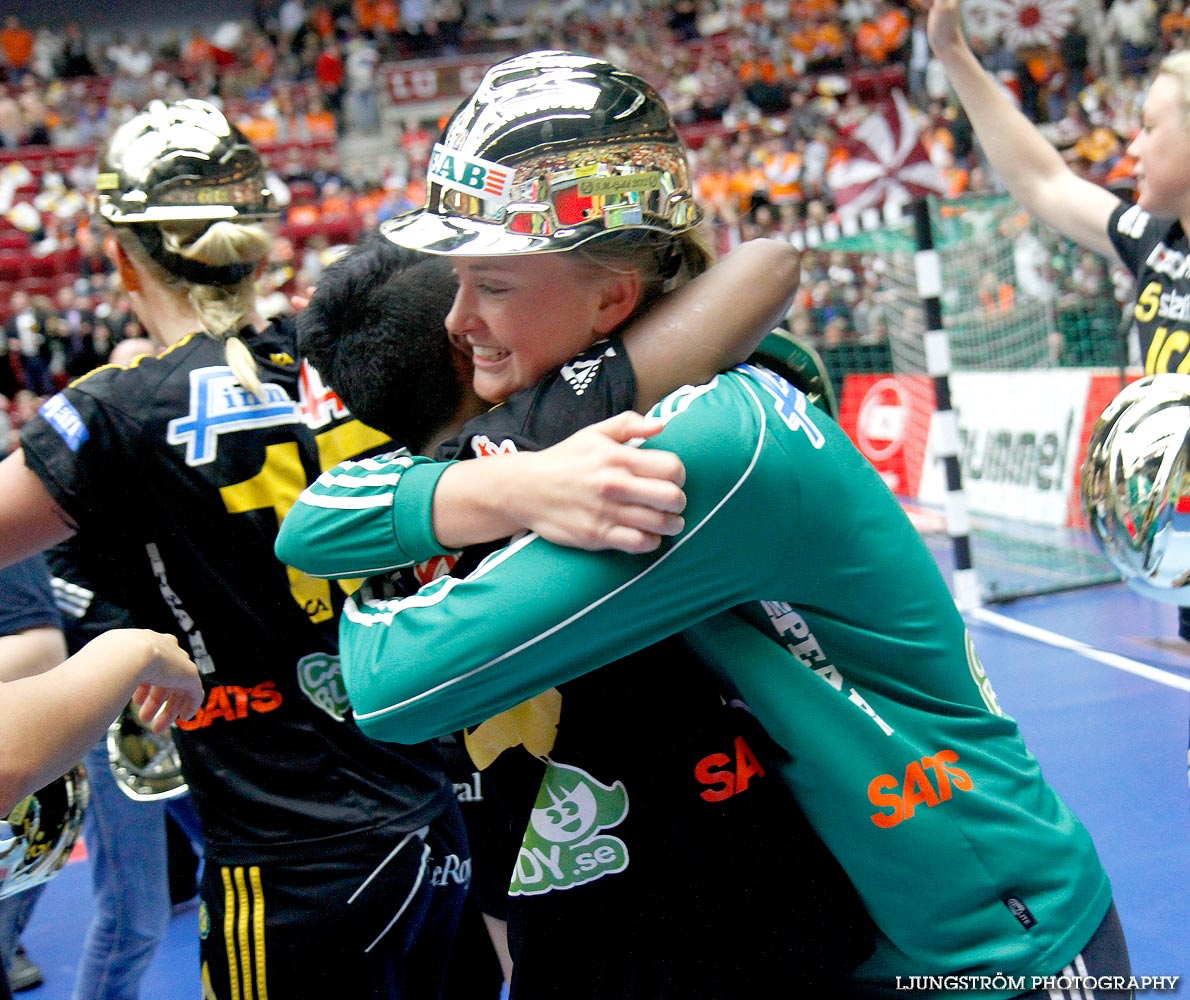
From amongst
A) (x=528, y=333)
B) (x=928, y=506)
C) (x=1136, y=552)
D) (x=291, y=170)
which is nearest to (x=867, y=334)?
(x=928, y=506)

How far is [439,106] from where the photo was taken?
2428 centimetres

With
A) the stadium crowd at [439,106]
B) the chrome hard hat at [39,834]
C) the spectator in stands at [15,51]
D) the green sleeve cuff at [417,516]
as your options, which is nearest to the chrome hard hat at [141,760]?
the chrome hard hat at [39,834]

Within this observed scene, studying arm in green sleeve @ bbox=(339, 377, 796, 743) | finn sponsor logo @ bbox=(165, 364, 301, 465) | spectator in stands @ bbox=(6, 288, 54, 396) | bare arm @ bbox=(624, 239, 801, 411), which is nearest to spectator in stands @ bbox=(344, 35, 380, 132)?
spectator in stands @ bbox=(6, 288, 54, 396)

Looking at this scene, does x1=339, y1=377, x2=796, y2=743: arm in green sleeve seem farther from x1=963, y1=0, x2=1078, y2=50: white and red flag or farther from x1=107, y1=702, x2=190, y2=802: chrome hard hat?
x1=963, y1=0, x2=1078, y2=50: white and red flag

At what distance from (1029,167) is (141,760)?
2821mm

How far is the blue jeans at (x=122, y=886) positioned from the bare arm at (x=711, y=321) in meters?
2.47

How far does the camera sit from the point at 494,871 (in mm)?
2221

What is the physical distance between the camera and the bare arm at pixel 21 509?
1985mm

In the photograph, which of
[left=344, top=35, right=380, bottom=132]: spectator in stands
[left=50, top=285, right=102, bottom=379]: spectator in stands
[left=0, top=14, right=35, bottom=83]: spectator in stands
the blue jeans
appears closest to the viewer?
the blue jeans

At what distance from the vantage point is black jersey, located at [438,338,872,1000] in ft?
4.35

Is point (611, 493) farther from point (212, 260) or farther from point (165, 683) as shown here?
point (212, 260)

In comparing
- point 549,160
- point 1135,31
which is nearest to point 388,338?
point 549,160

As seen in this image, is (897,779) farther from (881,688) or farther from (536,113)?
(536,113)

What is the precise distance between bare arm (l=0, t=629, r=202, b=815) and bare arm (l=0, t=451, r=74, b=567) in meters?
0.52
